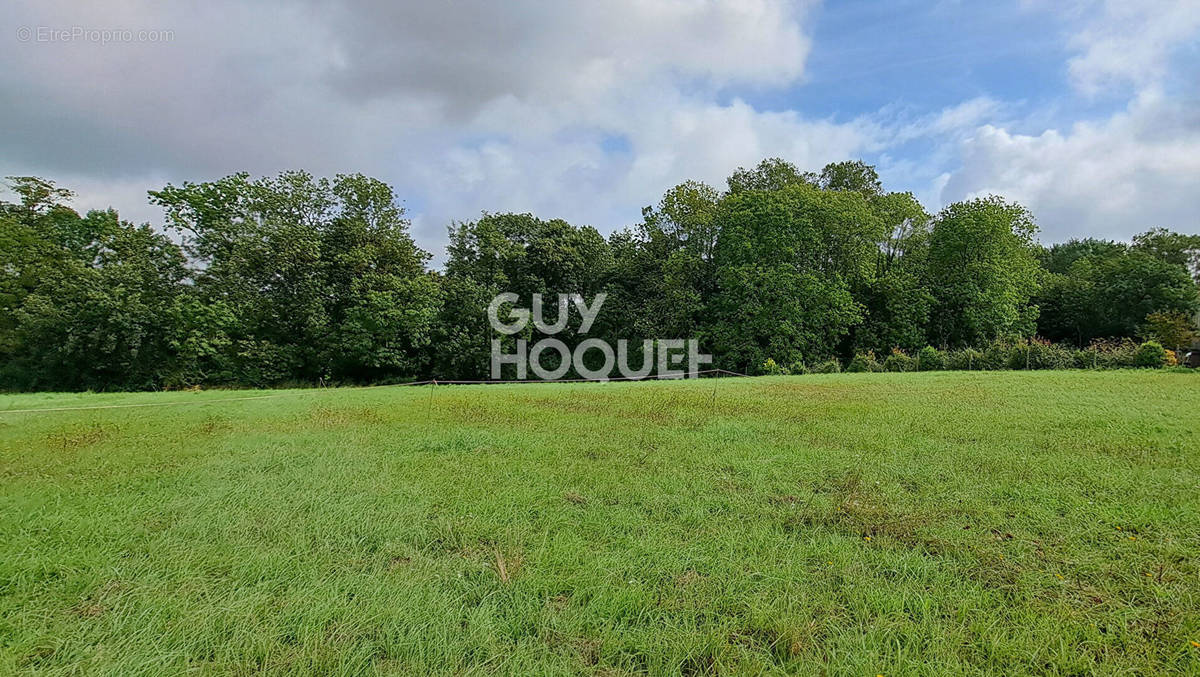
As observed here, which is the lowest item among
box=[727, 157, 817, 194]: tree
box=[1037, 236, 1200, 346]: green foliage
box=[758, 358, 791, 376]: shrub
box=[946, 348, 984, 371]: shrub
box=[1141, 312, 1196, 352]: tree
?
box=[758, 358, 791, 376]: shrub

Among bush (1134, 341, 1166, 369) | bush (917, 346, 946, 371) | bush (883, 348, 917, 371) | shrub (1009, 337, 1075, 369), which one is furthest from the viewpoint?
bush (883, 348, 917, 371)

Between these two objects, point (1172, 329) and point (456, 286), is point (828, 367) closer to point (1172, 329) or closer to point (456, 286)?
point (1172, 329)

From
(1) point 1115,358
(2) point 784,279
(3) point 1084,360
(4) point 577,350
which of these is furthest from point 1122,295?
(4) point 577,350

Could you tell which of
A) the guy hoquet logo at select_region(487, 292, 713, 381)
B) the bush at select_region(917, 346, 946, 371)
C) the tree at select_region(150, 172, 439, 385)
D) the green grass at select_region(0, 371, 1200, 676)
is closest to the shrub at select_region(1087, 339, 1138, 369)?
the bush at select_region(917, 346, 946, 371)

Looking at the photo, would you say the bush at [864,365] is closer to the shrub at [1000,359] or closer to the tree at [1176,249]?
the shrub at [1000,359]

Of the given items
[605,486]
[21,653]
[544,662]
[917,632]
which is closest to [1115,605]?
[917,632]

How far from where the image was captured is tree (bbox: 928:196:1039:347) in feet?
71.9

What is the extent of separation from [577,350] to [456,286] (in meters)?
7.00

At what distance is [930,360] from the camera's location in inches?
745

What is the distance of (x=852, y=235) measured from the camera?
2367 cm

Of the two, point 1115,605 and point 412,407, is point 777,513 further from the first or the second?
point 412,407

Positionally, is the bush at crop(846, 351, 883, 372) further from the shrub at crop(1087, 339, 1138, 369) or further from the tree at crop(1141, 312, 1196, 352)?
the tree at crop(1141, 312, 1196, 352)

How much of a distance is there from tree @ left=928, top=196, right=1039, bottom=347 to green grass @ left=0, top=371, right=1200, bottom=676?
1965 centimetres

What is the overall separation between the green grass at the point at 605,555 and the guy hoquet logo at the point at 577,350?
1678cm
